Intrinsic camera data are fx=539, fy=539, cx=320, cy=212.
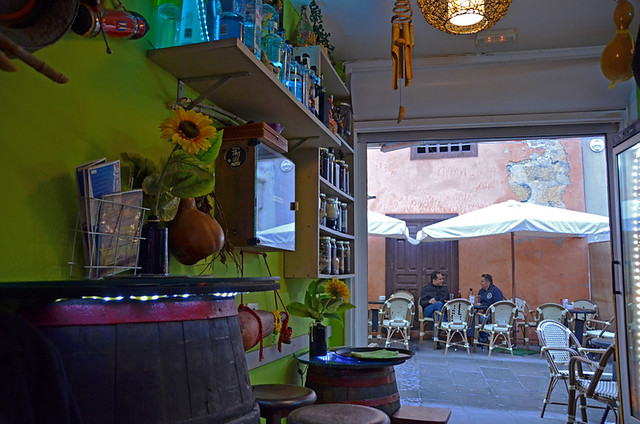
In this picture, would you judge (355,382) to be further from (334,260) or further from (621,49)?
(621,49)

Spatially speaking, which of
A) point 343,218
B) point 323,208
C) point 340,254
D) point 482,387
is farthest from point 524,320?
point 323,208

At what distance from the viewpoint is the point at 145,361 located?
989mm

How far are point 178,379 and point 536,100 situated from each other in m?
3.61

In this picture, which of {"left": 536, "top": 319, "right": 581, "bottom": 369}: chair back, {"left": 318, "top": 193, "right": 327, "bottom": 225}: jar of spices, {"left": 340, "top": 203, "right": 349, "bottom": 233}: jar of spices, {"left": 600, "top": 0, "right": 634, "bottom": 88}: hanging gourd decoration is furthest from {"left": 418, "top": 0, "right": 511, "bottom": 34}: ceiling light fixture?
{"left": 536, "top": 319, "right": 581, "bottom": 369}: chair back

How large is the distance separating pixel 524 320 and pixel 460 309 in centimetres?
119

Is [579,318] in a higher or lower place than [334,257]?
lower

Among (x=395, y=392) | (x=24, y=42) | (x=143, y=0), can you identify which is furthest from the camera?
(x=395, y=392)

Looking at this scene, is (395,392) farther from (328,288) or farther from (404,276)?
(404,276)

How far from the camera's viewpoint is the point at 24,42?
101 centimetres

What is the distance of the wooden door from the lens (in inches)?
404

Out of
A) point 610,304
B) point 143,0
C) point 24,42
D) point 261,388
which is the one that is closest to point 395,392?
point 261,388

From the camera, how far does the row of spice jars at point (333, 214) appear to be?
10.6ft

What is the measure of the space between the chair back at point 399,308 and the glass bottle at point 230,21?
7487 mm

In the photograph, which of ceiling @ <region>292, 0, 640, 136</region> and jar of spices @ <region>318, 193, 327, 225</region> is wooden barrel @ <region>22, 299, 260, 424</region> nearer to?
jar of spices @ <region>318, 193, 327, 225</region>
